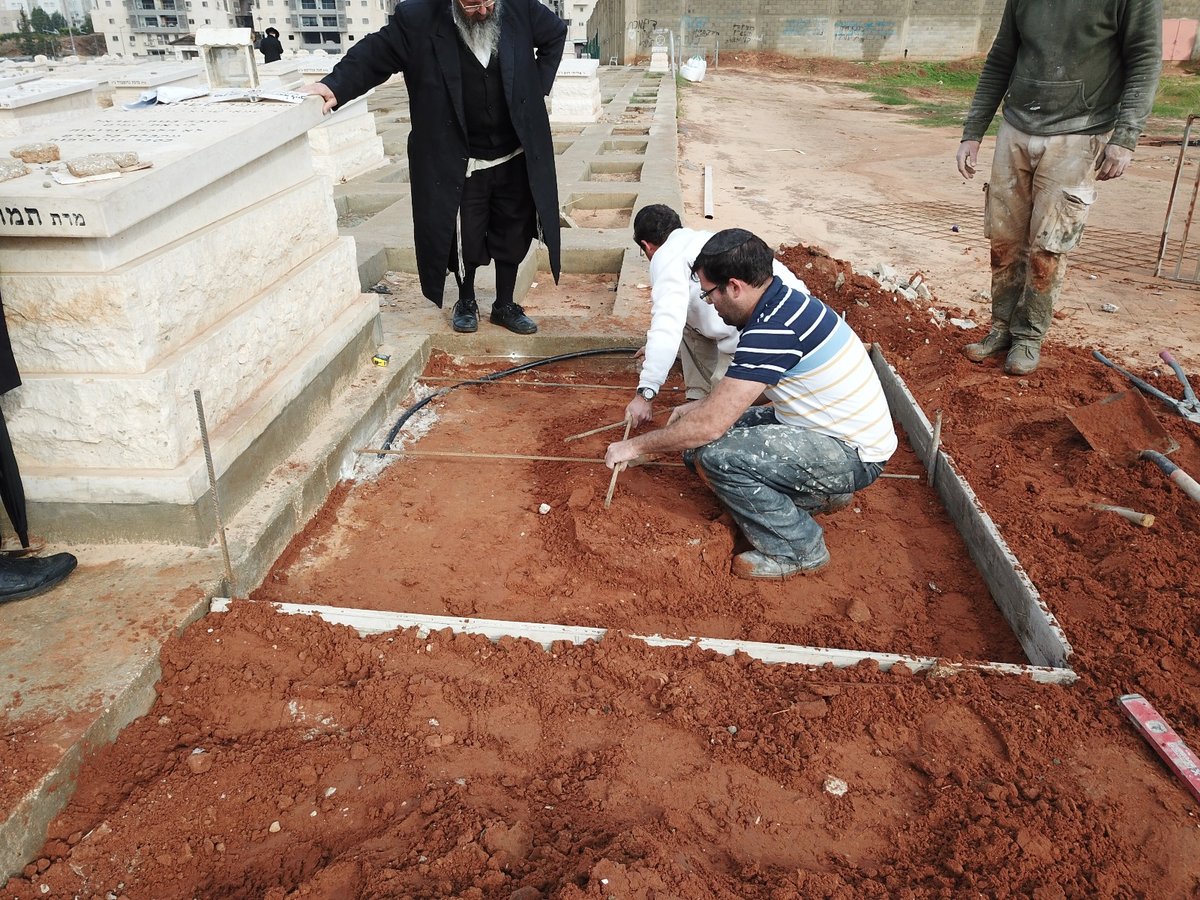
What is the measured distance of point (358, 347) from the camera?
437 cm

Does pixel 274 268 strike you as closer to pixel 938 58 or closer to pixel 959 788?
pixel 959 788

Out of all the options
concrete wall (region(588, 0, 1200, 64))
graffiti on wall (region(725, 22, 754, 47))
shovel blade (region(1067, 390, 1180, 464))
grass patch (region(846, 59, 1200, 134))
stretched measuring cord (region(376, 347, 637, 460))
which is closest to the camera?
shovel blade (region(1067, 390, 1180, 464))

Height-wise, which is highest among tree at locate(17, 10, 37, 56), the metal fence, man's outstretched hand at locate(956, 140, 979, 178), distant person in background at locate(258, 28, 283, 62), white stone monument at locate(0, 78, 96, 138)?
tree at locate(17, 10, 37, 56)

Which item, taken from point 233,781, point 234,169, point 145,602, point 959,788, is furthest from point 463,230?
point 959,788

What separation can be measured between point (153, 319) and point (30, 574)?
87cm

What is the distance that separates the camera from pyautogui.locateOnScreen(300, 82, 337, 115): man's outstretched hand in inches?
152

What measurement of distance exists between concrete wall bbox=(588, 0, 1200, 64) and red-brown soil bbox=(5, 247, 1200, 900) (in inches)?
1072

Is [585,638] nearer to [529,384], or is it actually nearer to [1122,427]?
[529,384]

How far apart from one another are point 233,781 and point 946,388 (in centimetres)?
408

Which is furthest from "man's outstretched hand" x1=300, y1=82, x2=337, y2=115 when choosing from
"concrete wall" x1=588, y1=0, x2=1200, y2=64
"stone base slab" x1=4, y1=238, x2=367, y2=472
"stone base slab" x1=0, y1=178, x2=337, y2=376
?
"concrete wall" x1=588, y1=0, x2=1200, y2=64

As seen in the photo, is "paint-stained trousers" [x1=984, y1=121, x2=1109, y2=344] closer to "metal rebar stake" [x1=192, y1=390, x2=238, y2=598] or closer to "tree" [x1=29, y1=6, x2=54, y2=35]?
"metal rebar stake" [x1=192, y1=390, x2=238, y2=598]

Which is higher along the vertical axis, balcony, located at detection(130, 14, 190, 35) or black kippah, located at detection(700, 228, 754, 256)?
balcony, located at detection(130, 14, 190, 35)

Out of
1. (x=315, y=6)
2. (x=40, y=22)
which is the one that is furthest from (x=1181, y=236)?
(x=40, y=22)

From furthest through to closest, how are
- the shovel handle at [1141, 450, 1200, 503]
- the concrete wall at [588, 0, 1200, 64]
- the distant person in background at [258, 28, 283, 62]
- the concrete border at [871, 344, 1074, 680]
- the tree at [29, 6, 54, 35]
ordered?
the tree at [29, 6, 54, 35]
the concrete wall at [588, 0, 1200, 64]
the distant person in background at [258, 28, 283, 62]
the shovel handle at [1141, 450, 1200, 503]
the concrete border at [871, 344, 1074, 680]
